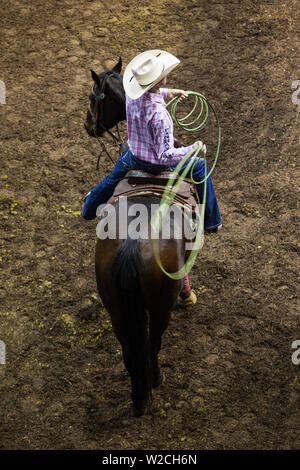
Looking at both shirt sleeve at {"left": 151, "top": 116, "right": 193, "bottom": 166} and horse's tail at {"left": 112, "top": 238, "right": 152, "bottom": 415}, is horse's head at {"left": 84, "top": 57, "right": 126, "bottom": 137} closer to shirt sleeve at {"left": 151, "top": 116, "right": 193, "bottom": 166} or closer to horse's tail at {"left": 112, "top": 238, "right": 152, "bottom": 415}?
shirt sleeve at {"left": 151, "top": 116, "right": 193, "bottom": 166}

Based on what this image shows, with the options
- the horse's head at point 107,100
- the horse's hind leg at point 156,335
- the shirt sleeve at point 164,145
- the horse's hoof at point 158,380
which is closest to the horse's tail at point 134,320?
the horse's hind leg at point 156,335

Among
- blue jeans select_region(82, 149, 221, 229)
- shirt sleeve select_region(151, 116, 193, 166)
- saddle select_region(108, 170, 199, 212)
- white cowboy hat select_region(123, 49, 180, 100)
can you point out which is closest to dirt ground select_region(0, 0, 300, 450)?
blue jeans select_region(82, 149, 221, 229)

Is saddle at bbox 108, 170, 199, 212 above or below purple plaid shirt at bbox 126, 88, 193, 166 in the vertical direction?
below

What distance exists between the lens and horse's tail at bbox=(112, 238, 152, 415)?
11.6ft

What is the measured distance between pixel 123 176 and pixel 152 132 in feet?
1.67

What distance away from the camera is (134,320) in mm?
3746

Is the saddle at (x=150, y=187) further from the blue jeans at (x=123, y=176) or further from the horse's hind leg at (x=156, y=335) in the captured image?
the horse's hind leg at (x=156, y=335)

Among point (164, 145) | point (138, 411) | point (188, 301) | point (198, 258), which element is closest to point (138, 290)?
point (164, 145)

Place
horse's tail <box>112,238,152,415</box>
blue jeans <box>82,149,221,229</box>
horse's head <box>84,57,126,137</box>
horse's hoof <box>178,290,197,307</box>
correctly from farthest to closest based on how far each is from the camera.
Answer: horse's hoof <box>178,290,197,307</box>, horse's head <box>84,57,126,137</box>, blue jeans <box>82,149,221,229</box>, horse's tail <box>112,238,152,415</box>

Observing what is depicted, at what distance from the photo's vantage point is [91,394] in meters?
4.46

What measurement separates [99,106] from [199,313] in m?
2.01

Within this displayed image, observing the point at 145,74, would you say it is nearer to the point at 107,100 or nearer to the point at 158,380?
the point at 107,100
